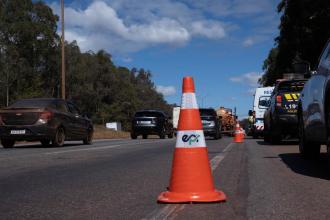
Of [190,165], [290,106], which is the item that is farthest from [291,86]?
[190,165]

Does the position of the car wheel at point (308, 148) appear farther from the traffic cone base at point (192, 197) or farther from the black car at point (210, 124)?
the black car at point (210, 124)

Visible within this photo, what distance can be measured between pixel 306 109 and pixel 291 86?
736cm

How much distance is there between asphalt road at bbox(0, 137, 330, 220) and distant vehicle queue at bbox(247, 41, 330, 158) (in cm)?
50

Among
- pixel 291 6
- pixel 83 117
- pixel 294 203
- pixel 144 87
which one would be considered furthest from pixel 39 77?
pixel 144 87

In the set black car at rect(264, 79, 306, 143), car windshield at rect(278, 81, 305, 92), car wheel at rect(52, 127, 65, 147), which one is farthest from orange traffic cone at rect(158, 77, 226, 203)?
car wheel at rect(52, 127, 65, 147)

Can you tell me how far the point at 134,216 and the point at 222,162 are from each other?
213 inches

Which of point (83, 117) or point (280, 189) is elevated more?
point (83, 117)

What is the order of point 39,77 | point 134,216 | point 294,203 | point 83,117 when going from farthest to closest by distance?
point 39,77 < point 83,117 < point 294,203 < point 134,216

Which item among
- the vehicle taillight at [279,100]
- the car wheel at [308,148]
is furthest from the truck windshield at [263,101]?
the car wheel at [308,148]

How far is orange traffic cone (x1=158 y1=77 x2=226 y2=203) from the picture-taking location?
5.47 m

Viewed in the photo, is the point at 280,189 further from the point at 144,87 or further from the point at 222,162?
the point at 144,87

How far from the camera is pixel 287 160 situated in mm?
10445

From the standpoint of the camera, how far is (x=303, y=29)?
133ft

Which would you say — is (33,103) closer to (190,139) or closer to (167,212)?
(190,139)
